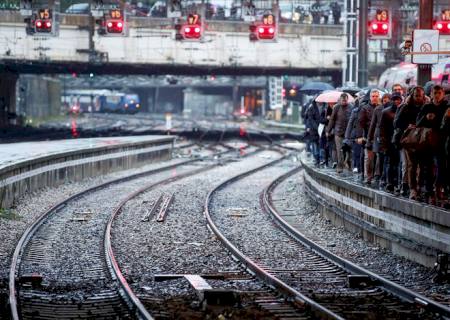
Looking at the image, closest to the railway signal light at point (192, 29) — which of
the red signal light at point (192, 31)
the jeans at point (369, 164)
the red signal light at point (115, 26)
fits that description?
the red signal light at point (192, 31)

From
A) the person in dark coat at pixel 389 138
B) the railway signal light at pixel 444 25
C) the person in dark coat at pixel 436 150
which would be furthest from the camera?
the railway signal light at pixel 444 25

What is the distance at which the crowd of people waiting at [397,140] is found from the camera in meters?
15.8

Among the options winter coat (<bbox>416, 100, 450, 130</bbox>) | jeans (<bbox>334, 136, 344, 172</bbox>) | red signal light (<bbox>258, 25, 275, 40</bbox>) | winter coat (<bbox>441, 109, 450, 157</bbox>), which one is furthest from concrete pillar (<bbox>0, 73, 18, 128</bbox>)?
winter coat (<bbox>441, 109, 450, 157</bbox>)

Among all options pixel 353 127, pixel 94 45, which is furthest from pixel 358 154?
pixel 94 45

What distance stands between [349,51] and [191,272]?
21633mm

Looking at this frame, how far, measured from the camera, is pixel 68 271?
1549 cm

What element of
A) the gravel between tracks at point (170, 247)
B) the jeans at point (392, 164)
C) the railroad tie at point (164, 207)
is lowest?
the railroad tie at point (164, 207)

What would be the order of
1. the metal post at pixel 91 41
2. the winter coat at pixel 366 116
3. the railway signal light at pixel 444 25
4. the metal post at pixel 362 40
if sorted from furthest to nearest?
1. the metal post at pixel 91 41
2. the metal post at pixel 362 40
3. the railway signal light at pixel 444 25
4. the winter coat at pixel 366 116

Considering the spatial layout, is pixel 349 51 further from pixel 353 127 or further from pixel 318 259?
pixel 318 259

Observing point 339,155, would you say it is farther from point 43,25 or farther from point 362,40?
point 43,25

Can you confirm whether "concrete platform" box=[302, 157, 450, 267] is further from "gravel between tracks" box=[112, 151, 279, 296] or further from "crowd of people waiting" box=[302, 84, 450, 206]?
"gravel between tracks" box=[112, 151, 279, 296]

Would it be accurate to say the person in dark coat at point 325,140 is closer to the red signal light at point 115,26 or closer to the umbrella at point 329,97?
the umbrella at point 329,97

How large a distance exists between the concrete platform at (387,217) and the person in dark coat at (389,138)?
0.40 meters

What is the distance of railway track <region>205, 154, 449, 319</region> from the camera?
12.1 m
